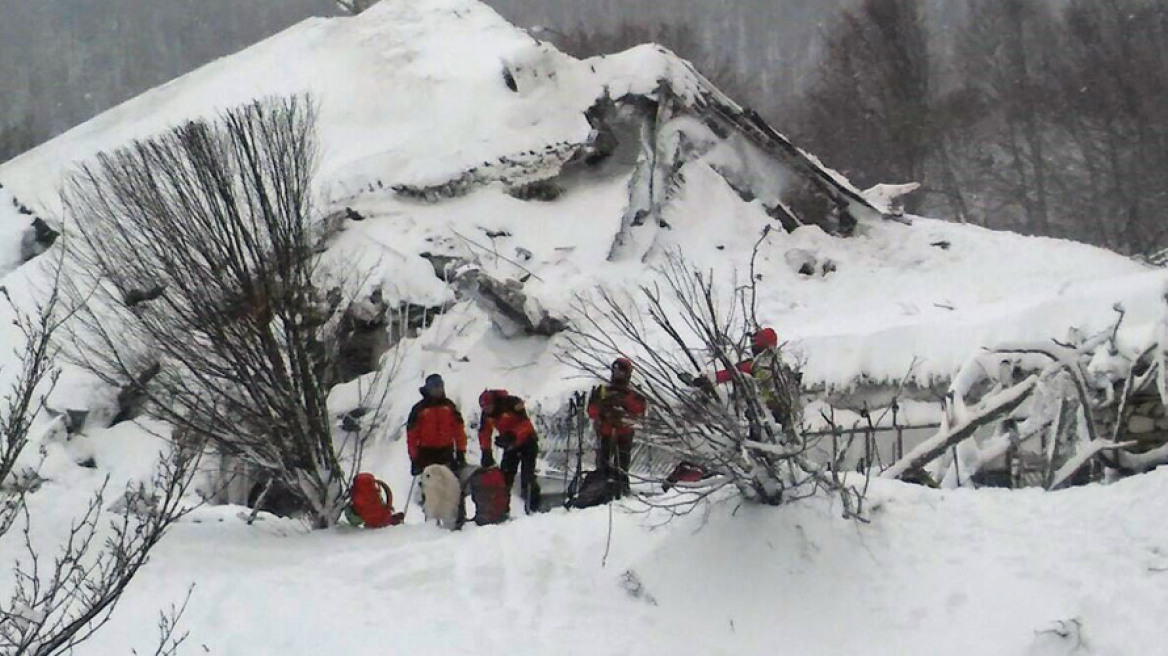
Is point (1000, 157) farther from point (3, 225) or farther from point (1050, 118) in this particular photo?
point (3, 225)

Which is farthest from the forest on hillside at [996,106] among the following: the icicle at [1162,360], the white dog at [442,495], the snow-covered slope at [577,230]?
the icicle at [1162,360]

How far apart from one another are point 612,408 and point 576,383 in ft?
17.1

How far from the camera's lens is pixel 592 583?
7488 mm

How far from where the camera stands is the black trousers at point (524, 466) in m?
10.3

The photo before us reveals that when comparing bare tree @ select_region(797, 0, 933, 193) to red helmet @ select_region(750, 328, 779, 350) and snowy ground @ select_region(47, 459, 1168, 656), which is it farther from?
snowy ground @ select_region(47, 459, 1168, 656)

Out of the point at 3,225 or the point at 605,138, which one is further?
the point at 3,225

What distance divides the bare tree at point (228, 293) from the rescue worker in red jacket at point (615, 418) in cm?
234

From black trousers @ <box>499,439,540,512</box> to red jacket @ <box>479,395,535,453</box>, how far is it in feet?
0.21

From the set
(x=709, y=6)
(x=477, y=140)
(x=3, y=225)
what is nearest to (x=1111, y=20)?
(x=477, y=140)

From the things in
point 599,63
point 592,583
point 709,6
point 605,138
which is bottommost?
point 592,583

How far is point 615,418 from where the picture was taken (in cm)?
938

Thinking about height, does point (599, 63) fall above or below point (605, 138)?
above

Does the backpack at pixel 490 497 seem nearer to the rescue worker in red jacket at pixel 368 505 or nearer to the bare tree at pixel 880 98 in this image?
the rescue worker in red jacket at pixel 368 505

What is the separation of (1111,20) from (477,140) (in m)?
21.1
